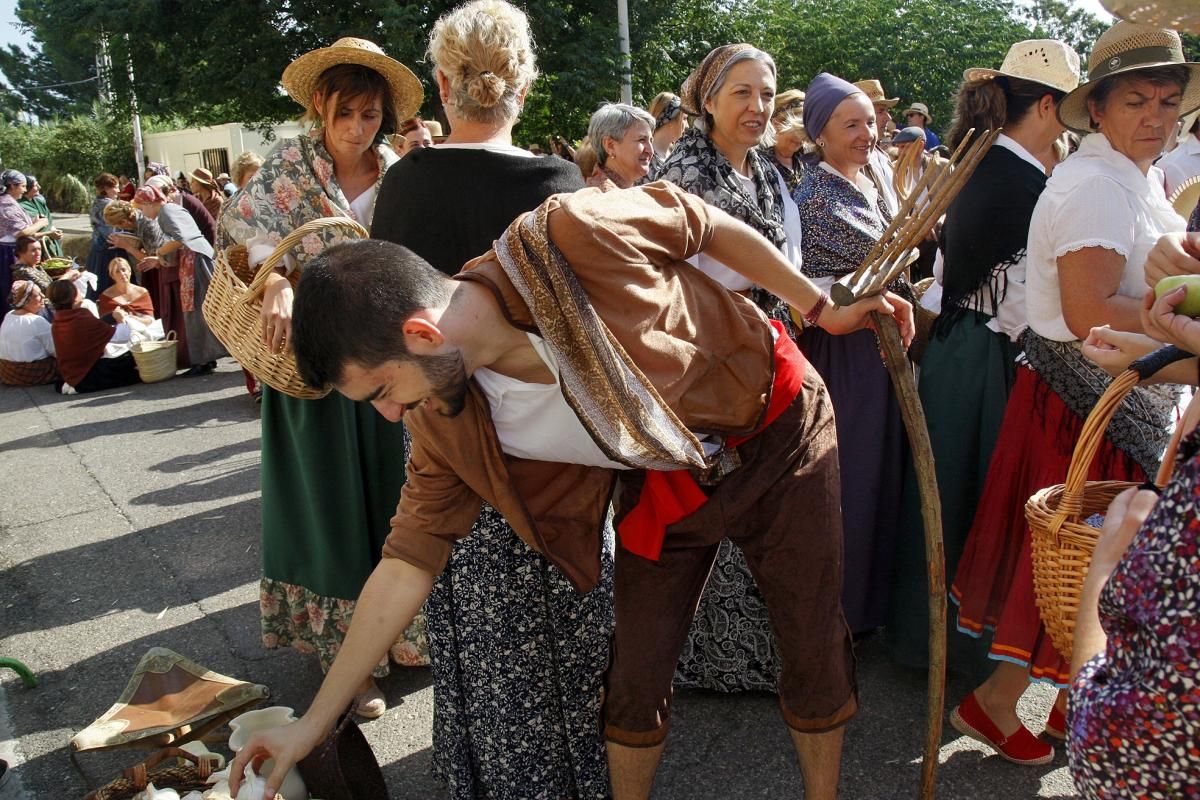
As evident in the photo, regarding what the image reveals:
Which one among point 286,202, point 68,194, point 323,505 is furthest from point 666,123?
point 68,194

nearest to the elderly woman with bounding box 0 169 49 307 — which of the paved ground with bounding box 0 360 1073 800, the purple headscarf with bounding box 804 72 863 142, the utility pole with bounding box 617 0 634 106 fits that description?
the paved ground with bounding box 0 360 1073 800

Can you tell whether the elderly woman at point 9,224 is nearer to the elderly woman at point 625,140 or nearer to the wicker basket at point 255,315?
the elderly woman at point 625,140

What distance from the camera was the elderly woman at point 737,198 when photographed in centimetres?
297

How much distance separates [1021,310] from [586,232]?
1.64m

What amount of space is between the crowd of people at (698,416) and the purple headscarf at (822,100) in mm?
14

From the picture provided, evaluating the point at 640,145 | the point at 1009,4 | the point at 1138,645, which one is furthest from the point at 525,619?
the point at 1009,4

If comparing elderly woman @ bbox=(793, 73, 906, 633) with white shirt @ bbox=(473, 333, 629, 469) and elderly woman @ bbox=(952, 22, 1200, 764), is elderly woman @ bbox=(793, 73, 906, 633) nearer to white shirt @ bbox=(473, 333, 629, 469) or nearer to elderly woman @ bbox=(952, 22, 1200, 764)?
elderly woman @ bbox=(952, 22, 1200, 764)

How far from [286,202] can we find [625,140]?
256cm

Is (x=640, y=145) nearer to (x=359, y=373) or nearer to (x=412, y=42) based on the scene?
(x=359, y=373)

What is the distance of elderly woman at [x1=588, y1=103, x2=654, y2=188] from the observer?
5098 millimetres

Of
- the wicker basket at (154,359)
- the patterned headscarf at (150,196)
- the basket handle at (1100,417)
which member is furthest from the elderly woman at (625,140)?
the patterned headscarf at (150,196)

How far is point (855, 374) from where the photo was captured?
3.14 metres

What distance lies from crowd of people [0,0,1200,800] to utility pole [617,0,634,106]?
12.1 metres

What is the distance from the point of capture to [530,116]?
13922mm
